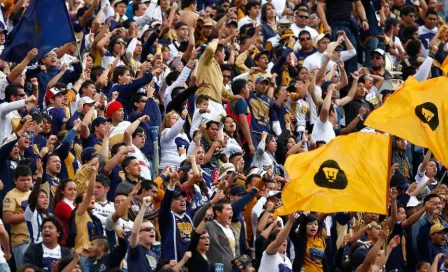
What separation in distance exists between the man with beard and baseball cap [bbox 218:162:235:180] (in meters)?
4.17

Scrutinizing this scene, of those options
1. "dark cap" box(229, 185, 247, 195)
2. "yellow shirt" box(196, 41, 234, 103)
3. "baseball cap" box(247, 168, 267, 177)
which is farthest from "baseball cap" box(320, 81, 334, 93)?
"dark cap" box(229, 185, 247, 195)

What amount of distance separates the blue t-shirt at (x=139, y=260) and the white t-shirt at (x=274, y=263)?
1606mm

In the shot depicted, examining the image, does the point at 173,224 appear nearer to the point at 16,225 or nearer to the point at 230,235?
the point at 230,235

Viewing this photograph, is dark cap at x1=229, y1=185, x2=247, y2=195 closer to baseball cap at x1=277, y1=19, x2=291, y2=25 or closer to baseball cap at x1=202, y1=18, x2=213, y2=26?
baseball cap at x1=202, y1=18, x2=213, y2=26

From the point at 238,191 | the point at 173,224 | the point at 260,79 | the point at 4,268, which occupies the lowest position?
the point at 260,79

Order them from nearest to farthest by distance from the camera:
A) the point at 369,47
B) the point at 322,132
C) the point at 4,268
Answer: the point at 4,268 → the point at 322,132 → the point at 369,47

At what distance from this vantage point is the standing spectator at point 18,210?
1778 cm

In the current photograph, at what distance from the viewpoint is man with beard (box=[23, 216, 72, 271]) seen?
17.0 m

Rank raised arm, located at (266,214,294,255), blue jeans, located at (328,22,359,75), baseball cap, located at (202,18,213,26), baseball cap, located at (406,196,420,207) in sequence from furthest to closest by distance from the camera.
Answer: blue jeans, located at (328,22,359,75)
baseball cap, located at (202,18,213,26)
baseball cap, located at (406,196,420,207)
raised arm, located at (266,214,294,255)

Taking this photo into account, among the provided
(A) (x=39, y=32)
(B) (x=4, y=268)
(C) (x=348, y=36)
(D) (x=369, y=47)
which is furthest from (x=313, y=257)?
(D) (x=369, y=47)

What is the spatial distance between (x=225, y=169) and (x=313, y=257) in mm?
2165

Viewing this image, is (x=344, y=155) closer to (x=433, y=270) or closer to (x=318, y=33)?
(x=433, y=270)

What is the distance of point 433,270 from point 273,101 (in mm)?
5511

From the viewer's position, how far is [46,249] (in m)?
17.1
